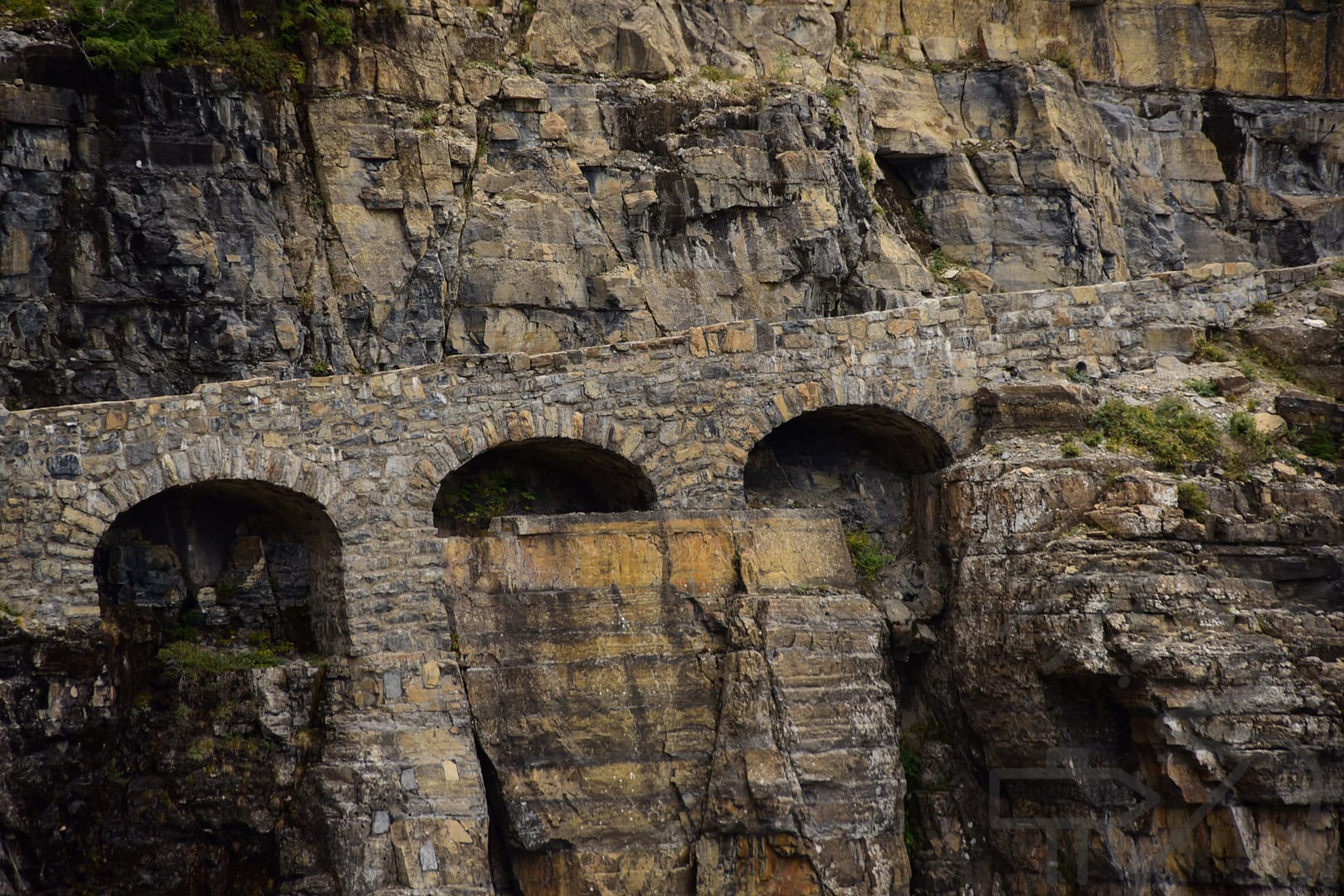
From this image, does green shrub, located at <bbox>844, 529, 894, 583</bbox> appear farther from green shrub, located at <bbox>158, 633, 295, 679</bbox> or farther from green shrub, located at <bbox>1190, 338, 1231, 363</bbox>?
green shrub, located at <bbox>158, 633, 295, 679</bbox>

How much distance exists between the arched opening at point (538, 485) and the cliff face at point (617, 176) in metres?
2.44

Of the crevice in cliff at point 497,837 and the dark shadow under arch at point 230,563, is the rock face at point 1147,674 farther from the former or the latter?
the dark shadow under arch at point 230,563

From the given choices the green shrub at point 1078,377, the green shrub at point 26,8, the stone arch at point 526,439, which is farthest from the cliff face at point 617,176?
the green shrub at point 1078,377

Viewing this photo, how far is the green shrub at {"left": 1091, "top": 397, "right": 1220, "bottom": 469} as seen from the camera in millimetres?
16156

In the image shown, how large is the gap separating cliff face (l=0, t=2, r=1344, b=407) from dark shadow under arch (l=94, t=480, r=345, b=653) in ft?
7.93

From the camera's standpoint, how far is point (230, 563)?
16.0 m

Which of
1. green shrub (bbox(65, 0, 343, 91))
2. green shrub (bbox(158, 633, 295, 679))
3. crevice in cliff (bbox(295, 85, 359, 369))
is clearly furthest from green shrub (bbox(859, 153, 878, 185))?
green shrub (bbox(158, 633, 295, 679))

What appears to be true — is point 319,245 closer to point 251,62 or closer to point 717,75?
point 251,62

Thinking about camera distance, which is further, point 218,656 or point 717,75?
point 717,75

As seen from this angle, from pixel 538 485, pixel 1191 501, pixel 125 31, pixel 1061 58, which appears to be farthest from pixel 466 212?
pixel 1061 58

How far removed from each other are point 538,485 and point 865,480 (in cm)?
386

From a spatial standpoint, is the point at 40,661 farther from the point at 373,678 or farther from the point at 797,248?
the point at 797,248

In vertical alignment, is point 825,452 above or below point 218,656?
above

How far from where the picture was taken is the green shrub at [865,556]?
17.2 meters
